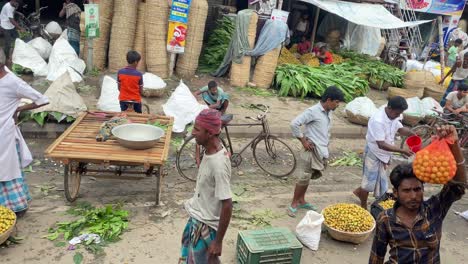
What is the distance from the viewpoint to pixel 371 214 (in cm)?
548

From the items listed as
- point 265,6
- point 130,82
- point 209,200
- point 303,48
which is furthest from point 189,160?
point 303,48

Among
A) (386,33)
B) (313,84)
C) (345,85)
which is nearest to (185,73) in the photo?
(313,84)

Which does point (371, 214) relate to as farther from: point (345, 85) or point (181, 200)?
point (345, 85)

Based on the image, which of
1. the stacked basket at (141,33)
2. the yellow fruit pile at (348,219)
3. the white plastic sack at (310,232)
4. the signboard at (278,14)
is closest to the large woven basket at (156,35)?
the stacked basket at (141,33)

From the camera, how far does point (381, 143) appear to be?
504 centimetres

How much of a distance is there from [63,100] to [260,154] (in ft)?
12.1

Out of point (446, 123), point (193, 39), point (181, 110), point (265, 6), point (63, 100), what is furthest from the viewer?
point (265, 6)

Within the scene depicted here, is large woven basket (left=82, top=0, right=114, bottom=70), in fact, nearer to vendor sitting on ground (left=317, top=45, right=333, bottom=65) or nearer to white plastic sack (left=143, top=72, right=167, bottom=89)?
white plastic sack (left=143, top=72, right=167, bottom=89)

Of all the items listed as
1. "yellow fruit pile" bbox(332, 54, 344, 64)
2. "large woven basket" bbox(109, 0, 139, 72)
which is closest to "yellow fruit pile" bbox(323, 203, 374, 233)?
"large woven basket" bbox(109, 0, 139, 72)

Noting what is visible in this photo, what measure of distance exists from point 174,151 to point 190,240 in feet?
13.5

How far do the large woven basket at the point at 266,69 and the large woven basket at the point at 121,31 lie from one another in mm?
3392

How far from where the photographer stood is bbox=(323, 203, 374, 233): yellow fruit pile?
5004mm

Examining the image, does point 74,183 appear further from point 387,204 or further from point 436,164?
point 436,164

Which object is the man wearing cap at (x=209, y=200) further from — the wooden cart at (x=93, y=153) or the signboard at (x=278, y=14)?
the signboard at (x=278, y=14)
